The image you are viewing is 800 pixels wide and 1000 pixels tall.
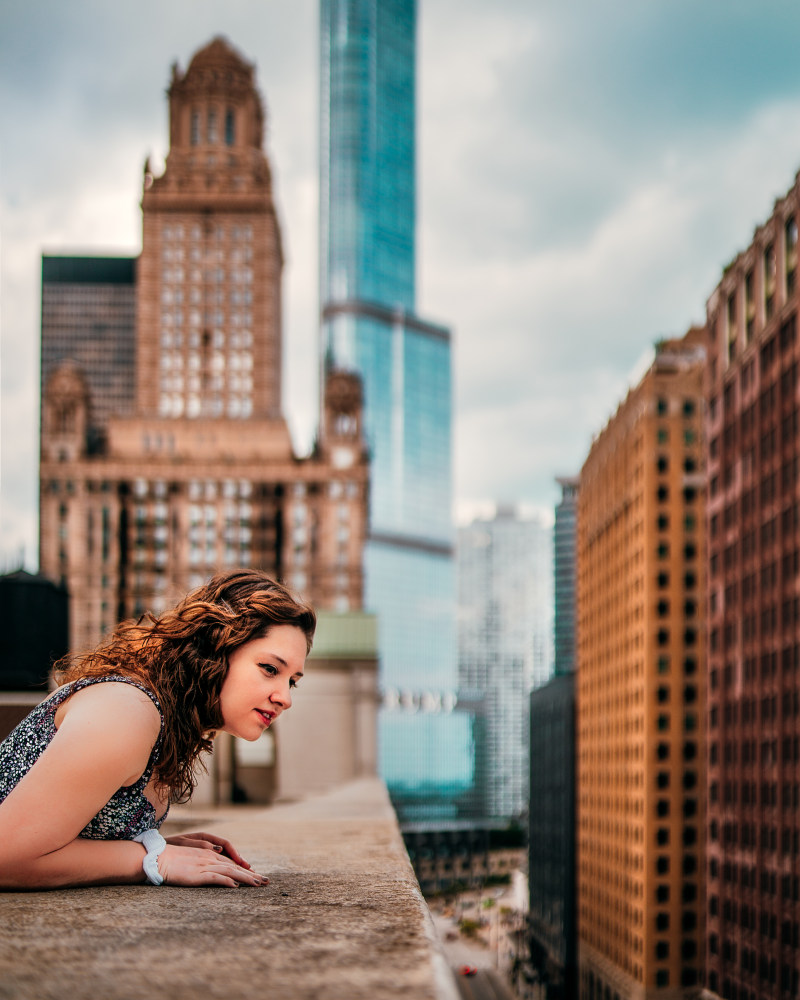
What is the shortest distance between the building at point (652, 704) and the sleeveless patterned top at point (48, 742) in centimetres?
8997

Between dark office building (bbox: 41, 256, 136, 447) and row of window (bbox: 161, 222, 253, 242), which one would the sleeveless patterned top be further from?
dark office building (bbox: 41, 256, 136, 447)

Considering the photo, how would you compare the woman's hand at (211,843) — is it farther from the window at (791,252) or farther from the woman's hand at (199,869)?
the window at (791,252)

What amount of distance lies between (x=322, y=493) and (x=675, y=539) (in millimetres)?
Answer: 39173

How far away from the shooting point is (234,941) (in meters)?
3.64

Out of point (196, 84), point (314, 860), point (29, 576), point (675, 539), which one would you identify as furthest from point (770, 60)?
point (314, 860)

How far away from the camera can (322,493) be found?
405 ft

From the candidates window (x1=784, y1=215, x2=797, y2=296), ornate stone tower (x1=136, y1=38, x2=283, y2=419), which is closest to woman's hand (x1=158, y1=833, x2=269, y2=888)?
window (x1=784, y1=215, x2=797, y2=296)

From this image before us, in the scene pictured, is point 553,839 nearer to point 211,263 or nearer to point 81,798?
point 211,263

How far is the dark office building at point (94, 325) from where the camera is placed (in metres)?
166

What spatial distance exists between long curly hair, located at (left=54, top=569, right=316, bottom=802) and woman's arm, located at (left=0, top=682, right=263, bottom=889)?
28cm

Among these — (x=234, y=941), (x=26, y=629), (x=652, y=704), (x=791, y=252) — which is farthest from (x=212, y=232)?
(x=234, y=941)

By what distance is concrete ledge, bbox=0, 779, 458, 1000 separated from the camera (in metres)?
2.96

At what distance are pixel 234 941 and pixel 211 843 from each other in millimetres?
2125

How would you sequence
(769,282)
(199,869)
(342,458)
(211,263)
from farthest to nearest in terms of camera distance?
(211,263), (342,458), (769,282), (199,869)
